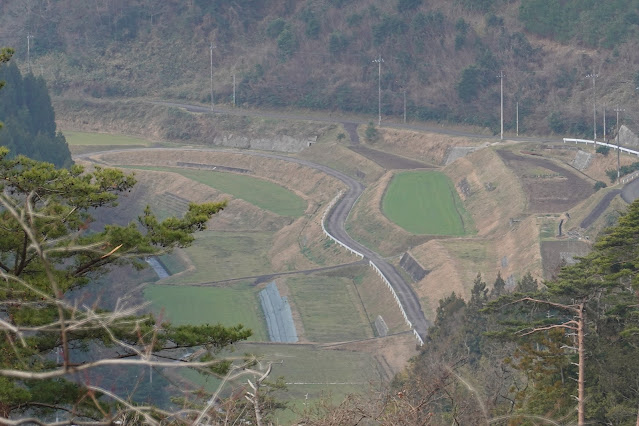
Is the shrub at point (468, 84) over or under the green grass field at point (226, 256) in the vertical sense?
over

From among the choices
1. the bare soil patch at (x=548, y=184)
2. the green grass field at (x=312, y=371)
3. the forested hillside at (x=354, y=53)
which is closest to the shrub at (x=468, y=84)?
the forested hillside at (x=354, y=53)

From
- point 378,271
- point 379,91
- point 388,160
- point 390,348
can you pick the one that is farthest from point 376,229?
point 379,91

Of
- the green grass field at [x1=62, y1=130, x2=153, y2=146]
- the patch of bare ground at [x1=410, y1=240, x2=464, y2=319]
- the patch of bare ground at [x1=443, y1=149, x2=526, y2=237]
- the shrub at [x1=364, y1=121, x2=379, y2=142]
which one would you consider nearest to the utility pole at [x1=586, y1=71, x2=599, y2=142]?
the patch of bare ground at [x1=443, y1=149, x2=526, y2=237]

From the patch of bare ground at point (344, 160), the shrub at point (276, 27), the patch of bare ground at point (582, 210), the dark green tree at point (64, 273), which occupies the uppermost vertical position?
the dark green tree at point (64, 273)

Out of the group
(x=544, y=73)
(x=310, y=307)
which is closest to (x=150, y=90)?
(x=544, y=73)

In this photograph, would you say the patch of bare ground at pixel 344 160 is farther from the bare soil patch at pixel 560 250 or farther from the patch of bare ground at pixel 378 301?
the bare soil patch at pixel 560 250

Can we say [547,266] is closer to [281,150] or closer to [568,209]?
[568,209]

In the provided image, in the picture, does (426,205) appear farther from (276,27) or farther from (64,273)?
(64,273)
